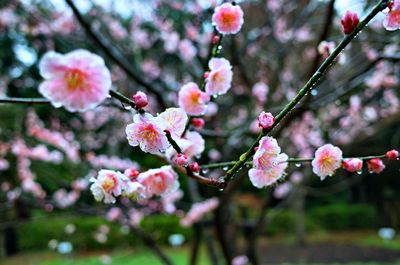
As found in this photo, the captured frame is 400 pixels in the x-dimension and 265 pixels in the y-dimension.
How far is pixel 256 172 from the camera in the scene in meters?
0.86

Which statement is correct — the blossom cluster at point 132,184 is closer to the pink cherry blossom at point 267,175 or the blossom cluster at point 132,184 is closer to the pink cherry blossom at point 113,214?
the pink cherry blossom at point 267,175

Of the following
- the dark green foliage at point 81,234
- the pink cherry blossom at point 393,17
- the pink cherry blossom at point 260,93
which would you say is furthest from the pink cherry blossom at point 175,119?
the dark green foliage at point 81,234

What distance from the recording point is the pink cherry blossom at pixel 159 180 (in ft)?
2.97

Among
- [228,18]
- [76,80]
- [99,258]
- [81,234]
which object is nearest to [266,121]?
[76,80]

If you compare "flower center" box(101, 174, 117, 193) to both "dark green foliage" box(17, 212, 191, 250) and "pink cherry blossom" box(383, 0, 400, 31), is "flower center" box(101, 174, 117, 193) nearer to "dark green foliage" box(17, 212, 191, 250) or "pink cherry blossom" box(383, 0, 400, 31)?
"pink cherry blossom" box(383, 0, 400, 31)

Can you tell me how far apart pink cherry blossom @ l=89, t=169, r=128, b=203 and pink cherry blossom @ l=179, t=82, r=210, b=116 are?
0.78 feet

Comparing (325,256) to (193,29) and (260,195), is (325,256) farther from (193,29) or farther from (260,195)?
(193,29)

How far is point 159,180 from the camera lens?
3.05ft

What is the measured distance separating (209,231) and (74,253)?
696 centimetres

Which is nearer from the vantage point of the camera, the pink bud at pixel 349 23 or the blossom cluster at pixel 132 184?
the pink bud at pixel 349 23

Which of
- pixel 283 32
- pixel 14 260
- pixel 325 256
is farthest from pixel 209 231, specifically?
pixel 14 260

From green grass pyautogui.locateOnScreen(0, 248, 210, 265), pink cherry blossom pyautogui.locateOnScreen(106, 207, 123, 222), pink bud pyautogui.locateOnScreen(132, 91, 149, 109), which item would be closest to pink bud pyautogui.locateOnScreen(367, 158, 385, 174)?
pink bud pyautogui.locateOnScreen(132, 91, 149, 109)

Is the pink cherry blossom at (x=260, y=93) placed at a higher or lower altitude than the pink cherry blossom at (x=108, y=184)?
higher

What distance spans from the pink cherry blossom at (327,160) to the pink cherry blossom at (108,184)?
410 millimetres
